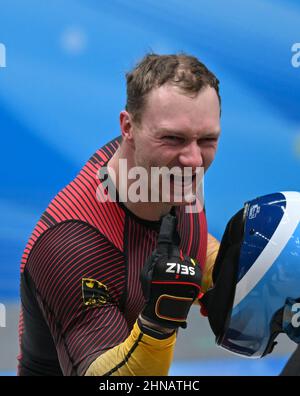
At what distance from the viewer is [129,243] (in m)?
1.72

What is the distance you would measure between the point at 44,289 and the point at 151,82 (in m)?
0.49

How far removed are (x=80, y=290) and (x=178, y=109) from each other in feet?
1.36

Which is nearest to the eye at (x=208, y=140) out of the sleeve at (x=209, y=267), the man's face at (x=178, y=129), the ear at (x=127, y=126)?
the man's face at (x=178, y=129)

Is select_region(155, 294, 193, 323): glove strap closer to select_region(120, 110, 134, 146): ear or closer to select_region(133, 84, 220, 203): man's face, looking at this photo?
select_region(133, 84, 220, 203): man's face

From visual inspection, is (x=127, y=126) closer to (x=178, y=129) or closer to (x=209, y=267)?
(x=178, y=129)

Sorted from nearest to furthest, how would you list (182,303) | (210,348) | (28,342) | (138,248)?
(182,303) < (138,248) < (28,342) < (210,348)

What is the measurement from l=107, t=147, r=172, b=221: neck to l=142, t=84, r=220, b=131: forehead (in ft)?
0.52

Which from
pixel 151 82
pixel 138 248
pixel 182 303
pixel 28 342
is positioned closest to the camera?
pixel 182 303

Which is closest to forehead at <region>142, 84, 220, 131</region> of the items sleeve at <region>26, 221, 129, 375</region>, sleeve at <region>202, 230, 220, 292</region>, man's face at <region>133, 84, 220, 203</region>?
man's face at <region>133, 84, 220, 203</region>

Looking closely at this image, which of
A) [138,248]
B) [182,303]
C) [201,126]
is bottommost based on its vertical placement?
[182,303]

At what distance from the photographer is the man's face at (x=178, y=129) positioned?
154 cm

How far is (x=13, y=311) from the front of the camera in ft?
8.85
